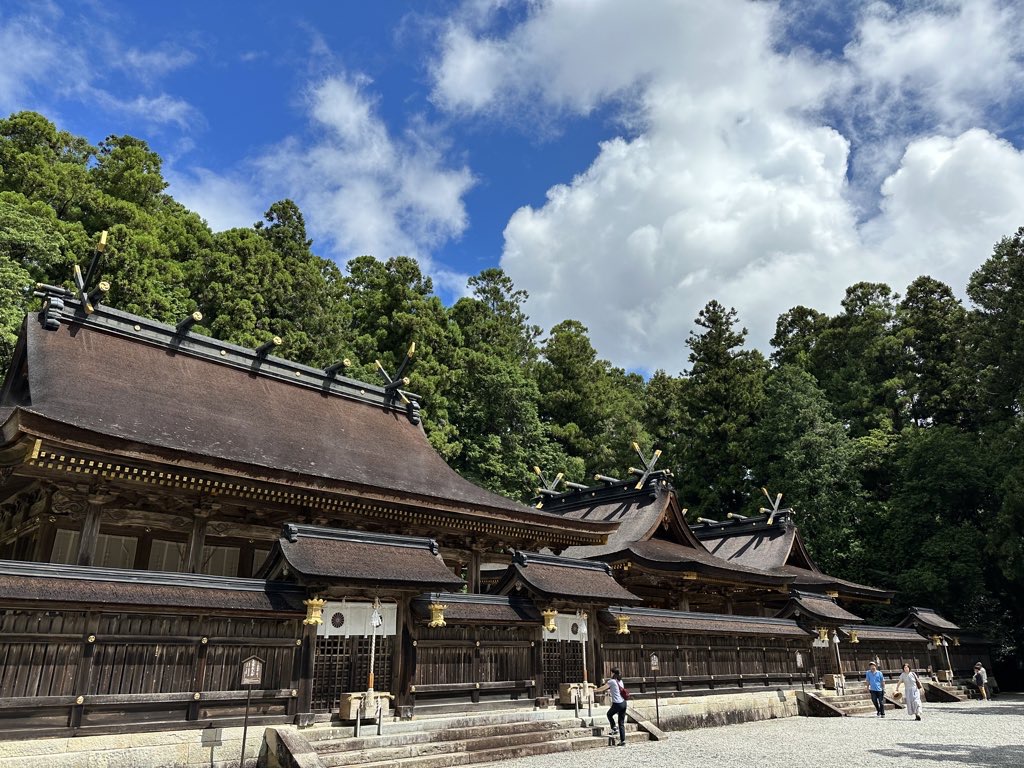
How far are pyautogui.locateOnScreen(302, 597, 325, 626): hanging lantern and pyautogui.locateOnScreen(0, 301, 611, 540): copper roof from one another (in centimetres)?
297

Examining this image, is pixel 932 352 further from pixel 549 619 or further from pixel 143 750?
pixel 143 750

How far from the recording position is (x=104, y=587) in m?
9.98

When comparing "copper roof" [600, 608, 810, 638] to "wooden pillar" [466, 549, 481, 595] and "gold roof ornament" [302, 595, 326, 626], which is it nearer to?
"wooden pillar" [466, 549, 481, 595]

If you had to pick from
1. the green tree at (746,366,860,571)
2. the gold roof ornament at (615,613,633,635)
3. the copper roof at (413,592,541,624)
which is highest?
the green tree at (746,366,860,571)

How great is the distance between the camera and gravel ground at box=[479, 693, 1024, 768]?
443 inches

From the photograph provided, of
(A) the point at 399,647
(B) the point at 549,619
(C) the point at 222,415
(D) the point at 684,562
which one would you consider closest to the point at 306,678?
(A) the point at 399,647

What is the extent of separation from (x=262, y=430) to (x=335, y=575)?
634 cm

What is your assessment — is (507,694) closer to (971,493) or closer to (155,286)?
(155,286)

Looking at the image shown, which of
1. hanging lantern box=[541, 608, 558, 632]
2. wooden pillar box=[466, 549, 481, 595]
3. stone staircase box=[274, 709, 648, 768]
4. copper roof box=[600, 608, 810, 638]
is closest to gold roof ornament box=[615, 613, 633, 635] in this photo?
copper roof box=[600, 608, 810, 638]

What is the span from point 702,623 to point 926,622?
51.0 ft

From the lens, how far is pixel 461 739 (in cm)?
1180

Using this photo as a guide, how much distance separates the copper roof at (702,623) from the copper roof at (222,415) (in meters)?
2.78

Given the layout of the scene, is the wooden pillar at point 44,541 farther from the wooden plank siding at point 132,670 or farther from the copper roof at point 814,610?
the copper roof at point 814,610

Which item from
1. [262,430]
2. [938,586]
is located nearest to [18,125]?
[262,430]
